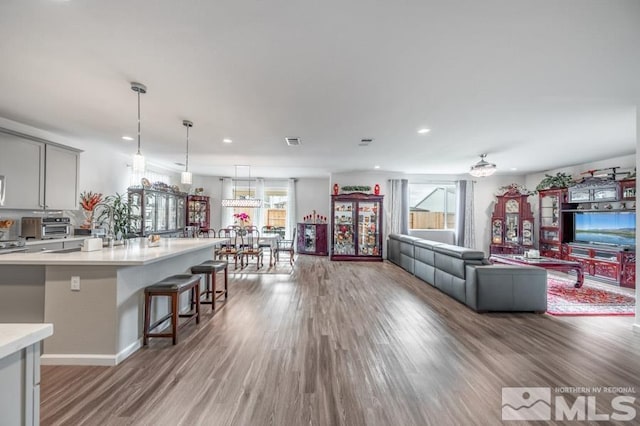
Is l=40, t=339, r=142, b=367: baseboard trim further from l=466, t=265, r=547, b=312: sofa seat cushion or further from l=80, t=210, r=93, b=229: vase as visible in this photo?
l=466, t=265, r=547, b=312: sofa seat cushion

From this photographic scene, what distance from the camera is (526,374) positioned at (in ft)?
7.07

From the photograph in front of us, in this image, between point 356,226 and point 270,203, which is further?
point 270,203

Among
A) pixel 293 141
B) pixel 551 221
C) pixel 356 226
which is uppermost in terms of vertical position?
pixel 293 141

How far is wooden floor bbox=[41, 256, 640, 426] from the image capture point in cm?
174

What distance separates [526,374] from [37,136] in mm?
6922

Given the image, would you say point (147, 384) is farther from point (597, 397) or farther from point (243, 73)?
point (597, 397)

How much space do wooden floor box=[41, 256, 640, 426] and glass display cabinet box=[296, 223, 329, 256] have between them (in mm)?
4507

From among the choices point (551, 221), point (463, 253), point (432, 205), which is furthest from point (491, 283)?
point (432, 205)

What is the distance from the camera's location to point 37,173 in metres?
3.88

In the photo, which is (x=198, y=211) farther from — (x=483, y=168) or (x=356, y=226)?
(x=483, y=168)

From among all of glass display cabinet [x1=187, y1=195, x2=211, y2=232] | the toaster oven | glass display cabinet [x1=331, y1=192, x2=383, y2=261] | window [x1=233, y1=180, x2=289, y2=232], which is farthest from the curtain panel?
the toaster oven

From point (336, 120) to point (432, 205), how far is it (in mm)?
5893

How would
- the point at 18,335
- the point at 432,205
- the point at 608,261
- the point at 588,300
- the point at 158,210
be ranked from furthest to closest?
the point at 432,205 < the point at 158,210 < the point at 608,261 < the point at 588,300 < the point at 18,335

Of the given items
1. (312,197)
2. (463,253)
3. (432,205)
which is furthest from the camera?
(312,197)
